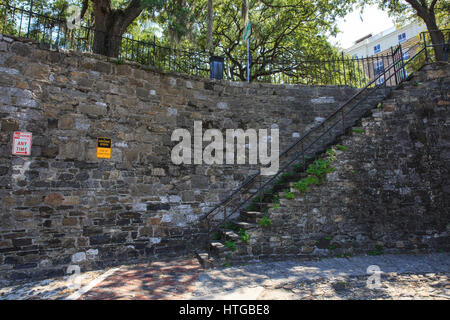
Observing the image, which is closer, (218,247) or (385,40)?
(218,247)

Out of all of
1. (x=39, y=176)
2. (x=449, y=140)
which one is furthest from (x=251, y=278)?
(x=449, y=140)

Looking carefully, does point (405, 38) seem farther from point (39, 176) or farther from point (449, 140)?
point (39, 176)

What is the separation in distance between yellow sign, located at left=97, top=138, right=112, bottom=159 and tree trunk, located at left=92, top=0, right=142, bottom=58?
7.64 feet

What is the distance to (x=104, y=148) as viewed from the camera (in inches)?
221

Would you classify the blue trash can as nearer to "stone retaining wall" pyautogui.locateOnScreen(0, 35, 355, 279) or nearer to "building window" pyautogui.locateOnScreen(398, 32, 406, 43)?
"stone retaining wall" pyautogui.locateOnScreen(0, 35, 355, 279)

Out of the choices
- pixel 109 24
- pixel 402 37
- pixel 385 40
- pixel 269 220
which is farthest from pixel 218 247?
pixel 385 40

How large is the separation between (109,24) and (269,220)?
6.25 metres

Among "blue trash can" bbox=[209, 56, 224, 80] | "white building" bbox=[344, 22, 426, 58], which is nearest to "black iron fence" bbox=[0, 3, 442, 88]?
"blue trash can" bbox=[209, 56, 224, 80]

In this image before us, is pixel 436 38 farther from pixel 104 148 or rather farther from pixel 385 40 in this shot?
pixel 385 40

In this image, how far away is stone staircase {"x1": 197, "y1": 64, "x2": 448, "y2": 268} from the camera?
17.7 feet

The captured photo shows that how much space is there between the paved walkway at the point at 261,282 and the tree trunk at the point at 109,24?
508 centimetres

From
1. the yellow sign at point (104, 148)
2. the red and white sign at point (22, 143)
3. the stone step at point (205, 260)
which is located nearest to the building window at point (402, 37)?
the stone step at point (205, 260)

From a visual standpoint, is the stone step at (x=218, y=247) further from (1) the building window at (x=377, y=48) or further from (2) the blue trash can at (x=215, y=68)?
(1) the building window at (x=377, y=48)

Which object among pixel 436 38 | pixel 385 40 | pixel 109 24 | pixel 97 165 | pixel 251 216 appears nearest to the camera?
pixel 97 165
